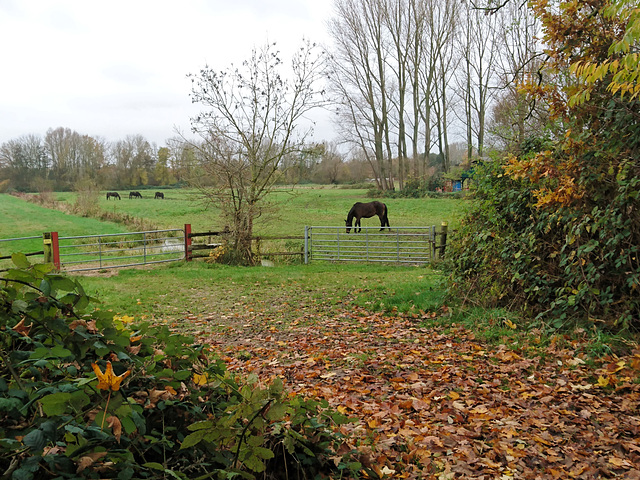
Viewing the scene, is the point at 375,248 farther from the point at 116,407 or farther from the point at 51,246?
the point at 116,407

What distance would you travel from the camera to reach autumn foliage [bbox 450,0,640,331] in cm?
530

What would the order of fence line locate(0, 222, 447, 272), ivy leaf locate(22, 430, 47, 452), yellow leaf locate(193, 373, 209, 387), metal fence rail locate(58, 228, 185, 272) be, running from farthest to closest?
fence line locate(0, 222, 447, 272) < metal fence rail locate(58, 228, 185, 272) < yellow leaf locate(193, 373, 209, 387) < ivy leaf locate(22, 430, 47, 452)

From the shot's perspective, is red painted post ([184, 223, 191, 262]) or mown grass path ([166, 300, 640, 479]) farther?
red painted post ([184, 223, 191, 262])

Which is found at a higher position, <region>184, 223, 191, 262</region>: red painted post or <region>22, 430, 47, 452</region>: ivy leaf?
<region>22, 430, 47, 452</region>: ivy leaf

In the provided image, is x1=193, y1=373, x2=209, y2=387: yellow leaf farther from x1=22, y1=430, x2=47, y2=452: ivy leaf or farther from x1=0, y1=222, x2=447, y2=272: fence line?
x1=0, y1=222, x2=447, y2=272: fence line

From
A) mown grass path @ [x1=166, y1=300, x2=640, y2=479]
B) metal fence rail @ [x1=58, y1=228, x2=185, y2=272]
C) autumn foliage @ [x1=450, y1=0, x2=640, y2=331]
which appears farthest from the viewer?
metal fence rail @ [x1=58, y1=228, x2=185, y2=272]

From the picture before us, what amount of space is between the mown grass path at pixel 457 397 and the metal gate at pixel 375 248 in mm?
9283

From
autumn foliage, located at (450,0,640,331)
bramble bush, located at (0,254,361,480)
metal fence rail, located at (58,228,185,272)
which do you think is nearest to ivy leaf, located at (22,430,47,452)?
bramble bush, located at (0,254,361,480)

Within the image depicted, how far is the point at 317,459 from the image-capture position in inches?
85.3

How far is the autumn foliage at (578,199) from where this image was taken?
5305 mm

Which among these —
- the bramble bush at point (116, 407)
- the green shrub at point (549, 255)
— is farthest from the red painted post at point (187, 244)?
the bramble bush at point (116, 407)

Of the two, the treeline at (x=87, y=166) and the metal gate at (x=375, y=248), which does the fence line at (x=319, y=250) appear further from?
the treeline at (x=87, y=166)

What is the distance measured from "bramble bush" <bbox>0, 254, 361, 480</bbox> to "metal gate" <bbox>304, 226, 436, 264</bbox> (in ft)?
45.8

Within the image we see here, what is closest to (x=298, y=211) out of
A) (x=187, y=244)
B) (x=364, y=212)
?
(x=364, y=212)
